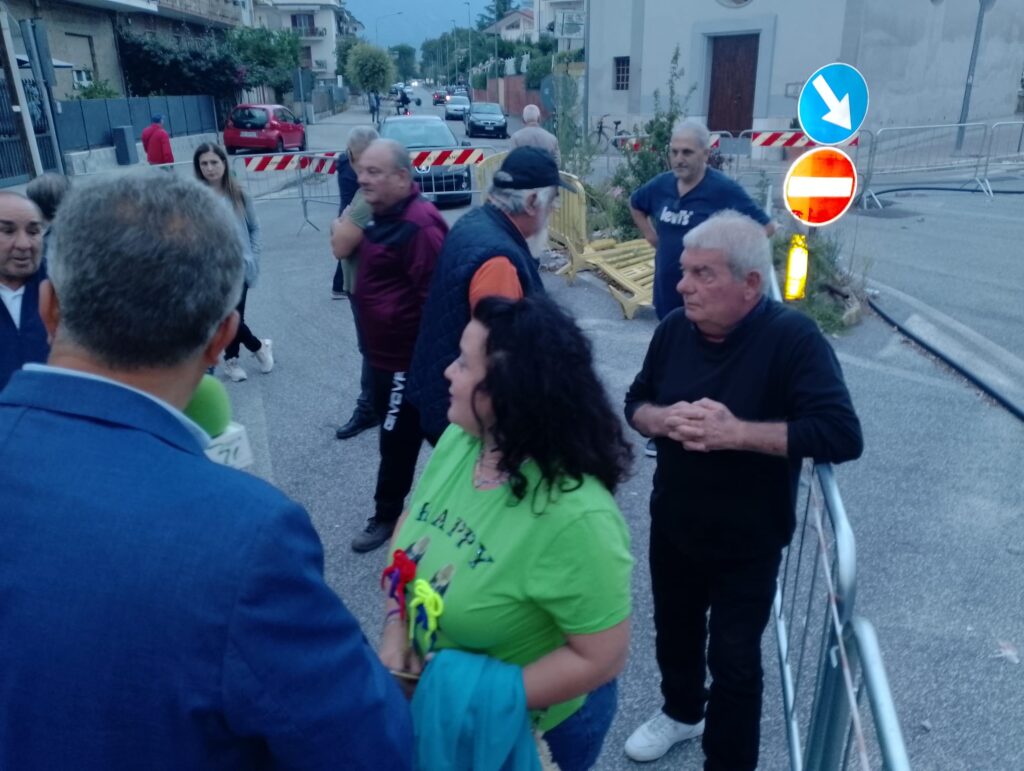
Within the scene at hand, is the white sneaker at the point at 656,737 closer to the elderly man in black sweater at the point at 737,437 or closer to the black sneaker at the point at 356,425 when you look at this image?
the elderly man in black sweater at the point at 737,437

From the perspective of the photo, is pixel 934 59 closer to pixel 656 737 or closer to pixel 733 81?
pixel 733 81

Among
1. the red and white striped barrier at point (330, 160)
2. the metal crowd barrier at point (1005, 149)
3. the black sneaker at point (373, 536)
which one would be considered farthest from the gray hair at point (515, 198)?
the metal crowd barrier at point (1005, 149)

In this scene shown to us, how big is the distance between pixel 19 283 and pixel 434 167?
10.9m

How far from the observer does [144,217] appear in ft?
3.48

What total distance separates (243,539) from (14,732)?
39cm

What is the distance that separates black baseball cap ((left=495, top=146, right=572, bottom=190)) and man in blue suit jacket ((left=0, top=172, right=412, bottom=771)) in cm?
211

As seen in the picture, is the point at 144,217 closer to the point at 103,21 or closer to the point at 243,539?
the point at 243,539

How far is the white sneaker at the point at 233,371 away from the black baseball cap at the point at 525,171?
12.5 feet

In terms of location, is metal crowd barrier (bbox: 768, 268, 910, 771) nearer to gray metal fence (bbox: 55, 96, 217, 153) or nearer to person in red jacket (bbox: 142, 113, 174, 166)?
person in red jacket (bbox: 142, 113, 174, 166)

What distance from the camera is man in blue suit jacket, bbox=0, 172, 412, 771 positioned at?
94 cm

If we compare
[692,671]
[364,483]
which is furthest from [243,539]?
[364,483]

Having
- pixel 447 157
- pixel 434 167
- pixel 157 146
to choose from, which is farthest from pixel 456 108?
pixel 447 157

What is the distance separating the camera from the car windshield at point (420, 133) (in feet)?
49.1

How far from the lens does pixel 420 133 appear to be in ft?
50.0
